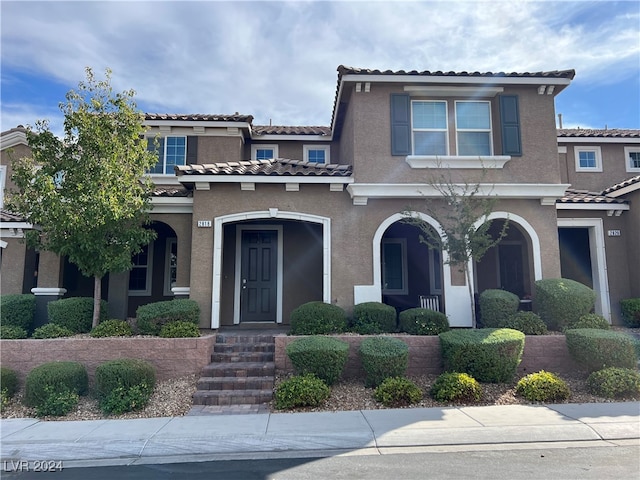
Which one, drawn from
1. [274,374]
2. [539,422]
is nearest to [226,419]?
[274,374]

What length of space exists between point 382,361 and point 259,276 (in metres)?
5.51

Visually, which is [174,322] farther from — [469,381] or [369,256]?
[469,381]

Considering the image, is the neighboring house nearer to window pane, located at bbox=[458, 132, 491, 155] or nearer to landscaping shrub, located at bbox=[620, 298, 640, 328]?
window pane, located at bbox=[458, 132, 491, 155]

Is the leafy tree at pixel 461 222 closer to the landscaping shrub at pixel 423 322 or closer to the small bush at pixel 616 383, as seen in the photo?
the landscaping shrub at pixel 423 322

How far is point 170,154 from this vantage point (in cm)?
1382

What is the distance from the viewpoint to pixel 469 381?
7781mm

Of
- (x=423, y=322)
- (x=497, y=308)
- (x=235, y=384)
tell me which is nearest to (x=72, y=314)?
(x=235, y=384)

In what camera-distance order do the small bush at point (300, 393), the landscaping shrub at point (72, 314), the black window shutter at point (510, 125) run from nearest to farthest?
1. the small bush at point (300, 393)
2. the landscaping shrub at point (72, 314)
3. the black window shutter at point (510, 125)

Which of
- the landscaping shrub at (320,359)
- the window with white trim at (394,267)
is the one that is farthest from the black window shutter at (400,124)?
the landscaping shrub at (320,359)

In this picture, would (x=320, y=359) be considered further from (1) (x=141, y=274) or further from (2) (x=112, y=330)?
(1) (x=141, y=274)

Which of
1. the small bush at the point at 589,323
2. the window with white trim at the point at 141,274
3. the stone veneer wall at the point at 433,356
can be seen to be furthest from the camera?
the window with white trim at the point at 141,274

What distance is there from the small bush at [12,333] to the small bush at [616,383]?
471 inches

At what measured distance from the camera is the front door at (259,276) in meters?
12.4

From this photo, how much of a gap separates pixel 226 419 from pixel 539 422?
5.00m
